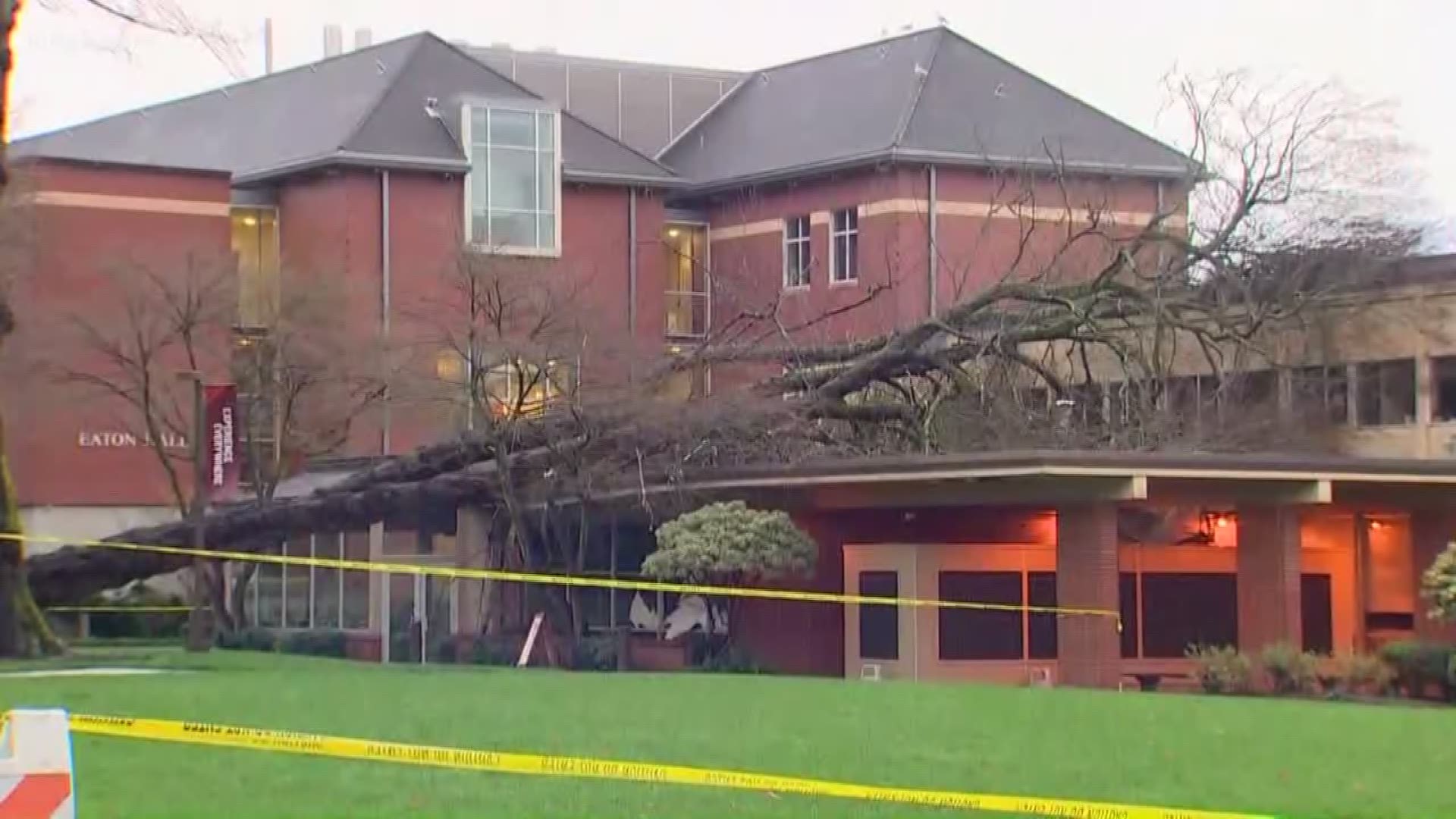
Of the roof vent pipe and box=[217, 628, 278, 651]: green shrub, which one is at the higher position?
the roof vent pipe

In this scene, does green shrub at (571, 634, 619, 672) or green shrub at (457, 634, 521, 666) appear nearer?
green shrub at (571, 634, 619, 672)

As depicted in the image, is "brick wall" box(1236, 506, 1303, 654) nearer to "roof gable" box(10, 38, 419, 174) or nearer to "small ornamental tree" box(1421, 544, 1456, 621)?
"small ornamental tree" box(1421, 544, 1456, 621)

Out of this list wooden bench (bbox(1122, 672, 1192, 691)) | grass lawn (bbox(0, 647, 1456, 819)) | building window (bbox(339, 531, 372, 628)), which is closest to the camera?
grass lawn (bbox(0, 647, 1456, 819))

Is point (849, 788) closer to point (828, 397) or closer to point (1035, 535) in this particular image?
point (1035, 535)

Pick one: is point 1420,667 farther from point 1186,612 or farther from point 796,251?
point 796,251

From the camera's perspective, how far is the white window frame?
5506 centimetres

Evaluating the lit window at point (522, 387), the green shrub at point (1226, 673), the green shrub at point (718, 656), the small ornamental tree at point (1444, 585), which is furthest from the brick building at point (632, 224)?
the green shrub at point (1226, 673)

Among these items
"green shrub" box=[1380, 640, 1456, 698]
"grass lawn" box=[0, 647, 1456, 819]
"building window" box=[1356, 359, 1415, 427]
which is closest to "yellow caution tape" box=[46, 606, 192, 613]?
"grass lawn" box=[0, 647, 1456, 819]

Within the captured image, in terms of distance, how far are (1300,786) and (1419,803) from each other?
833 mm

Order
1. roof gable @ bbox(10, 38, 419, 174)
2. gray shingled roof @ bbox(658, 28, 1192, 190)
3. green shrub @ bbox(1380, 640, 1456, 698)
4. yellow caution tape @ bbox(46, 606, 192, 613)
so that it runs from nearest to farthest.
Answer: green shrub @ bbox(1380, 640, 1456, 698) → yellow caution tape @ bbox(46, 606, 192, 613) → roof gable @ bbox(10, 38, 419, 174) → gray shingled roof @ bbox(658, 28, 1192, 190)

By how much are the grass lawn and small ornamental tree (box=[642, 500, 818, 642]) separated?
752 centimetres

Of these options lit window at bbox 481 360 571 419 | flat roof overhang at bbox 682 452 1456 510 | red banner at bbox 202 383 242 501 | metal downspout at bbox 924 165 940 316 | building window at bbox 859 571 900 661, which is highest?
metal downspout at bbox 924 165 940 316

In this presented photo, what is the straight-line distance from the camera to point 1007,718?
19.1 metres

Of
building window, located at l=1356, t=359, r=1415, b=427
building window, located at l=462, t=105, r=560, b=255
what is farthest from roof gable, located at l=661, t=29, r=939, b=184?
building window, located at l=1356, t=359, r=1415, b=427
